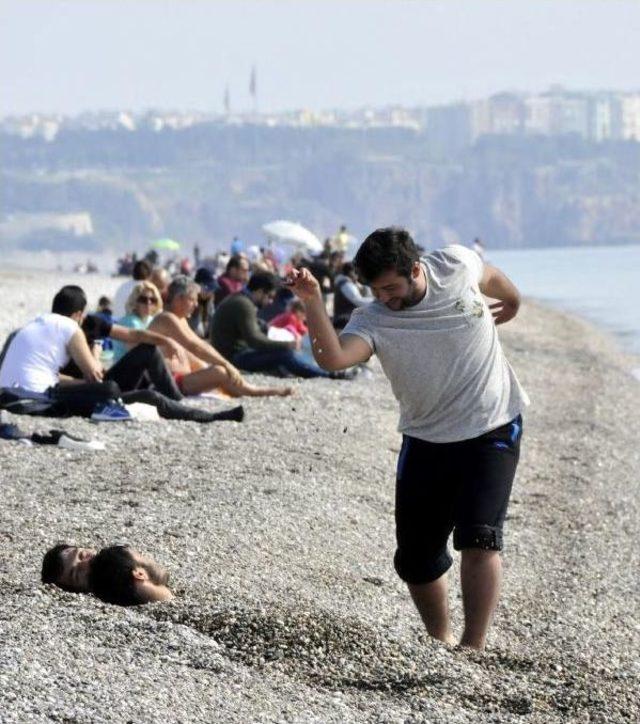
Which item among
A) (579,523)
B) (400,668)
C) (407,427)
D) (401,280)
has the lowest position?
(579,523)

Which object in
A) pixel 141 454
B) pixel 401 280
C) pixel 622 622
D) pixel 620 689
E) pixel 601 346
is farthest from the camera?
pixel 601 346

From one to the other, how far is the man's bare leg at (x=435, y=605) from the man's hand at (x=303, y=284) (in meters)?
1.16

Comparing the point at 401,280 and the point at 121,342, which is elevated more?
the point at 401,280

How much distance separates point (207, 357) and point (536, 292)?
214 ft

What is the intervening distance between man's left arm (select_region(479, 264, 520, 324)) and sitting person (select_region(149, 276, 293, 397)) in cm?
621

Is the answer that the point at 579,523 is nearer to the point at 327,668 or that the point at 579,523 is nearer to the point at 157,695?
the point at 327,668

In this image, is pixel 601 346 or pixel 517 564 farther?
pixel 601 346

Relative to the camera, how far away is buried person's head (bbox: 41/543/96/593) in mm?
5965

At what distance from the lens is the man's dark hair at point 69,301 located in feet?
34.7

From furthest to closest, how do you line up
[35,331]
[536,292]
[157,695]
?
[536,292], [35,331], [157,695]

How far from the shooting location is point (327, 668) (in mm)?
5410

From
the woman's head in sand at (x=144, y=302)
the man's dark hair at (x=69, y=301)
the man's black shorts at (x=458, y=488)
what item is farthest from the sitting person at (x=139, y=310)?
the man's black shorts at (x=458, y=488)

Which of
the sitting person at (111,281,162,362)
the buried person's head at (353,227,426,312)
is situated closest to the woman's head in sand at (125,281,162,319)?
the sitting person at (111,281,162,362)

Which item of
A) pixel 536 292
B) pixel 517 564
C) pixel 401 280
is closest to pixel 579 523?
pixel 517 564
